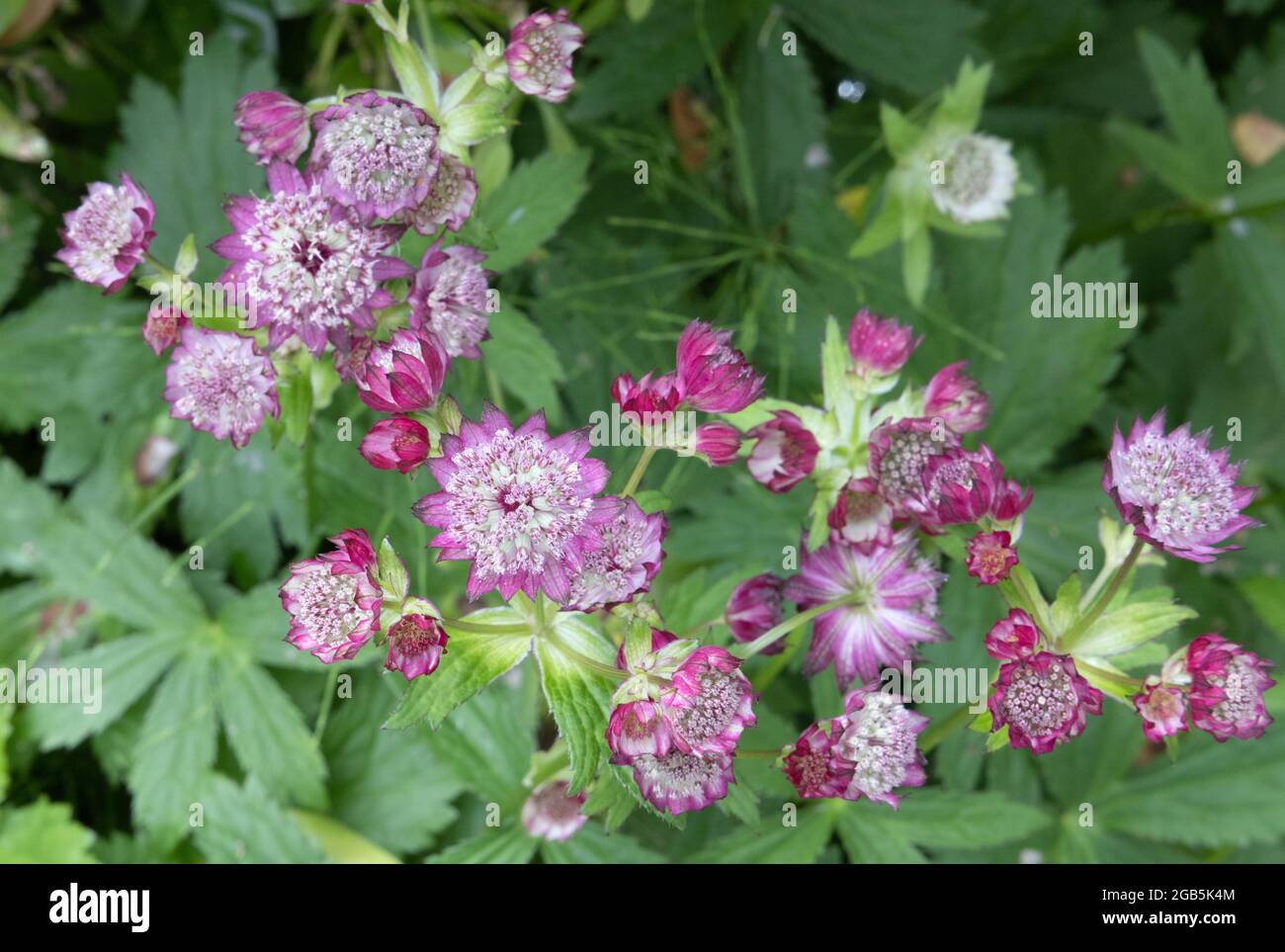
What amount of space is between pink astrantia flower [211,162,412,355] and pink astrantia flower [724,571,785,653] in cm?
42

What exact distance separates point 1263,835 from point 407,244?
4.43 ft

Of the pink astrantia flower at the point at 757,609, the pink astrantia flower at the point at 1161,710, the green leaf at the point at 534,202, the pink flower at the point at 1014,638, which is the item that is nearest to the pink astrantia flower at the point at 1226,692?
the pink astrantia flower at the point at 1161,710

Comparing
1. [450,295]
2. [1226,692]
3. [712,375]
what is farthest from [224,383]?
[1226,692]

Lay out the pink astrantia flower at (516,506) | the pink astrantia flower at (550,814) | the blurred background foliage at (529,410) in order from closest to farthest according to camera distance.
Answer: the pink astrantia flower at (516,506)
the pink astrantia flower at (550,814)
the blurred background foliage at (529,410)

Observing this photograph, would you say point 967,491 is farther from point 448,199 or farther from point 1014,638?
point 448,199

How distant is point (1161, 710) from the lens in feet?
2.89

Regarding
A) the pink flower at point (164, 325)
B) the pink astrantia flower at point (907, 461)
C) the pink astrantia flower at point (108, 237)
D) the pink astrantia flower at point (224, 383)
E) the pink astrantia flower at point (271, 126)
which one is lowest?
the pink astrantia flower at point (907, 461)

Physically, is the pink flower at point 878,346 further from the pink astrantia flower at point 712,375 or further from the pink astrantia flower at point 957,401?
the pink astrantia flower at point 712,375

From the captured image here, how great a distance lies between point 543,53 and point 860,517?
0.50m

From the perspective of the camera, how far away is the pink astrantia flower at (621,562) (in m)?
0.85

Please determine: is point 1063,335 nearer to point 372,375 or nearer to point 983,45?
point 983,45

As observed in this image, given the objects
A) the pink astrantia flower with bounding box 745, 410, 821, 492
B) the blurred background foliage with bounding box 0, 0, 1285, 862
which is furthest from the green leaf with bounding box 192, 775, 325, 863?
the pink astrantia flower with bounding box 745, 410, 821, 492

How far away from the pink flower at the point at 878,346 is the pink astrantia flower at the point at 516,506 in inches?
11.6

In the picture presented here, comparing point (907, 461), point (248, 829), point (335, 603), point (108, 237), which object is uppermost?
point (108, 237)
